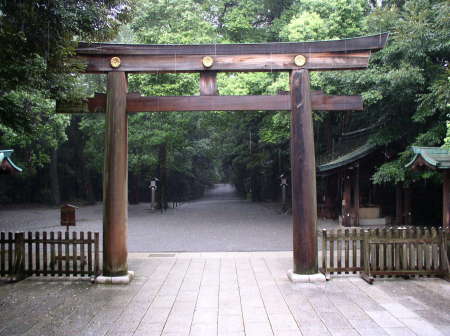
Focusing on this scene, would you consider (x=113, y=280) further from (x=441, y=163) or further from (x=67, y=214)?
(x=441, y=163)

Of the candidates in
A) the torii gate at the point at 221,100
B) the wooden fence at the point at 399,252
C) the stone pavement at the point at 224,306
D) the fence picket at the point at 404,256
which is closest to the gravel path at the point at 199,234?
the stone pavement at the point at 224,306

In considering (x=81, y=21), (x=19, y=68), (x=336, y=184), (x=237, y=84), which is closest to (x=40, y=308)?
(x=19, y=68)

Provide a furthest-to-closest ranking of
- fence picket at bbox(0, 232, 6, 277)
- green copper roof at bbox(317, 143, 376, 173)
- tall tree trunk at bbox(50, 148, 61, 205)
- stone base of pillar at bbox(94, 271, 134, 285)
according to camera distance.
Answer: tall tree trunk at bbox(50, 148, 61, 205) → green copper roof at bbox(317, 143, 376, 173) → fence picket at bbox(0, 232, 6, 277) → stone base of pillar at bbox(94, 271, 134, 285)

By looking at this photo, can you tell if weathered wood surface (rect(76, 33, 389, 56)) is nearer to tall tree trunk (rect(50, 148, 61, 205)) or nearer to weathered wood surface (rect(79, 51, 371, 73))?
weathered wood surface (rect(79, 51, 371, 73))

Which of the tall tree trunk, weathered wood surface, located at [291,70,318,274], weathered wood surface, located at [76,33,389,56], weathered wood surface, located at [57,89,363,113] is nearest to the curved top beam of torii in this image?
weathered wood surface, located at [76,33,389,56]

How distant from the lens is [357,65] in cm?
813

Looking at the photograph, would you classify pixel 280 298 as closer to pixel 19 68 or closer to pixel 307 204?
pixel 307 204

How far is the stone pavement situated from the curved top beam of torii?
4498mm

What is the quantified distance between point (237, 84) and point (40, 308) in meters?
13.3

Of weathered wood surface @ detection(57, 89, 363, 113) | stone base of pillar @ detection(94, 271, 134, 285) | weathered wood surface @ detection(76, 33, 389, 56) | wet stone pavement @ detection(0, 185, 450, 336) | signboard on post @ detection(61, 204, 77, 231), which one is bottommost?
wet stone pavement @ detection(0, 185, 450, 336)

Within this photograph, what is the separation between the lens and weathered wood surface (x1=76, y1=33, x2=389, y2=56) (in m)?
7.92

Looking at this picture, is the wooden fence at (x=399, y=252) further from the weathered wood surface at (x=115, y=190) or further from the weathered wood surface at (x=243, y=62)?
the weathered wood surface at (x=115, y=190)

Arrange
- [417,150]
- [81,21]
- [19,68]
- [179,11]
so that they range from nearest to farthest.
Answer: [19,68] → [81,21] → [417,150] → [179,11]

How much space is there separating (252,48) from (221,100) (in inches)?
51.7
